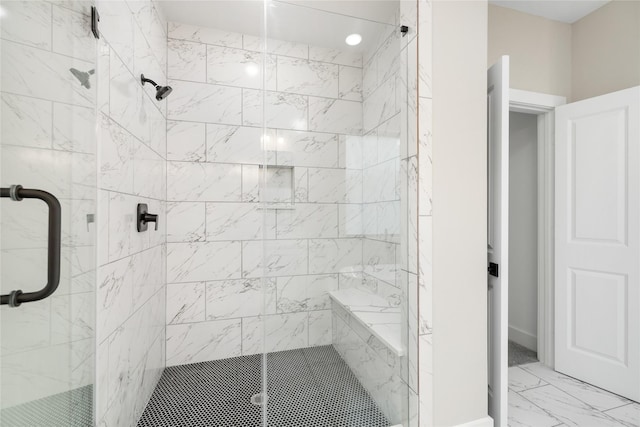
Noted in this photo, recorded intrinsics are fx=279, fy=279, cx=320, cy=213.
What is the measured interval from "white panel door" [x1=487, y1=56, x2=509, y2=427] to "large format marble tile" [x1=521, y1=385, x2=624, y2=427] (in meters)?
0.54

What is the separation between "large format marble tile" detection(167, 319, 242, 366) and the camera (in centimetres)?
229

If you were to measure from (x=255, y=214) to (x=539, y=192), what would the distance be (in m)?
2.53

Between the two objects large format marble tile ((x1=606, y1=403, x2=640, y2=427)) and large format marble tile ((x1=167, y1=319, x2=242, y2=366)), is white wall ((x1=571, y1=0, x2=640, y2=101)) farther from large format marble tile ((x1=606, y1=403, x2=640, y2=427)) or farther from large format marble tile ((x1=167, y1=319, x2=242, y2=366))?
large format marble tile ((x1=167, y1=319, x2=242, y2=366))

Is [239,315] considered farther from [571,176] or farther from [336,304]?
[571,176]

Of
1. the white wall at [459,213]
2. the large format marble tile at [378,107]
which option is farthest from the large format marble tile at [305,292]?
the large format marble tile at [378,107]

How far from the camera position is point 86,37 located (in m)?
1.05

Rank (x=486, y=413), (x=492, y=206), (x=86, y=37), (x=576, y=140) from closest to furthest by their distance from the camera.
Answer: (x=86, y=37) → (x=486, y=413) → (x=492, y=206) → (x=576, y=140)

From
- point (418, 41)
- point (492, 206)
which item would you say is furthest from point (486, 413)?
point (418, 41)

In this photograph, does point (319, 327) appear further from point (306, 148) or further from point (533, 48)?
point (533, 48)

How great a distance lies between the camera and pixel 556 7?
2.26 metres

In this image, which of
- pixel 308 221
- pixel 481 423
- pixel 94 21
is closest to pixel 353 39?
pixel 308 221

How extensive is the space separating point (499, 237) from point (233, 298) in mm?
2039

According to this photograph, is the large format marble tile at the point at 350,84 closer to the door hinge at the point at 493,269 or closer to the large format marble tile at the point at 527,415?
the door hinge at the point at 493,269

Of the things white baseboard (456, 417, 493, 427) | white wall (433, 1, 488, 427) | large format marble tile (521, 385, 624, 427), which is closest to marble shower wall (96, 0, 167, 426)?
white wall (433, 1, 488, 427)
